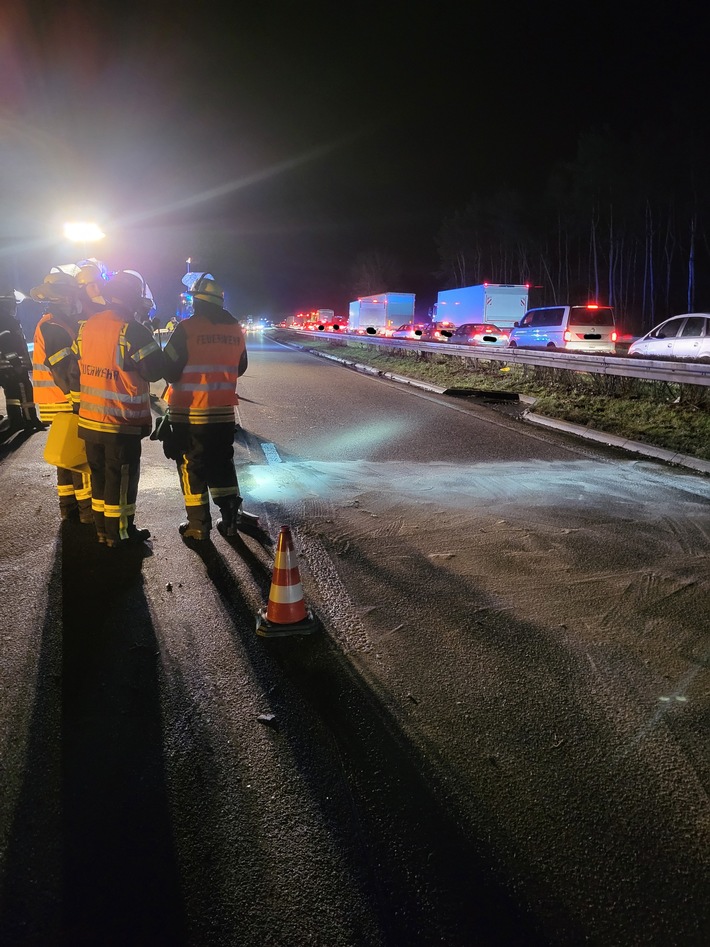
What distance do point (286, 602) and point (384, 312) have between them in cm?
4442

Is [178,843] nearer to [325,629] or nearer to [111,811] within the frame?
[111,811]

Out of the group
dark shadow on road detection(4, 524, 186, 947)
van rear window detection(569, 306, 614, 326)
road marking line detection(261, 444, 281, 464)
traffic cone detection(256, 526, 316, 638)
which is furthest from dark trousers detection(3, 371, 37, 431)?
van rear window detection(569, 306, 614, 326)

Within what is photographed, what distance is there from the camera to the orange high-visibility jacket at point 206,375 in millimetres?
5137

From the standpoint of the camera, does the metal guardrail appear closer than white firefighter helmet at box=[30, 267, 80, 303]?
No

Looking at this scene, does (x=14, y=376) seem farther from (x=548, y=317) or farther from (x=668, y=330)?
(x=548, y=317)

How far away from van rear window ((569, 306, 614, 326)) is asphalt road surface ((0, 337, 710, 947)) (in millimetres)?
15433

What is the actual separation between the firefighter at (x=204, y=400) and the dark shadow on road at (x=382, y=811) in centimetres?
197

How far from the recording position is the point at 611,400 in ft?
39.8

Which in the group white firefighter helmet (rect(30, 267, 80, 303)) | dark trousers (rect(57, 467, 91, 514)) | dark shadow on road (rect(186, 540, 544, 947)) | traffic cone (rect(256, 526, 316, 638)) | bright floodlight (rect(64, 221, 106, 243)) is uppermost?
bright floodlight (rect(64, 221, 106, 243))

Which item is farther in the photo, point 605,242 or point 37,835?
point 605,242

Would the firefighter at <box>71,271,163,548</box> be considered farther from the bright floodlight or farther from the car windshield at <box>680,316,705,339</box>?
the bright floodlight

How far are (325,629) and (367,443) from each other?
19.2 feet

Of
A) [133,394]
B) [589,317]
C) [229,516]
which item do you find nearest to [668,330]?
[589,317]

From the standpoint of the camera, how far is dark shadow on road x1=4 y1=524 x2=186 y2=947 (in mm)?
1998
